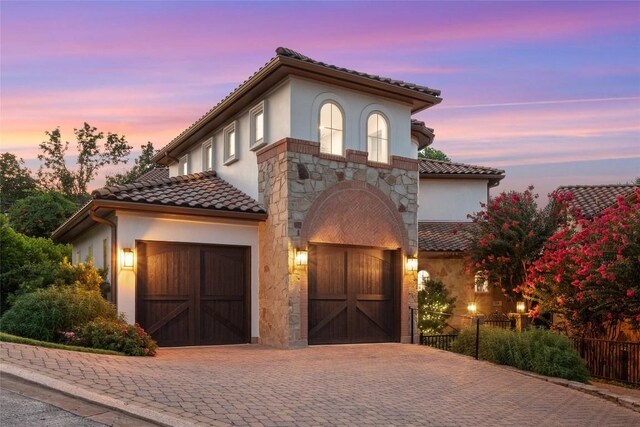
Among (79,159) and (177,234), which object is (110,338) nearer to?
(177,234)

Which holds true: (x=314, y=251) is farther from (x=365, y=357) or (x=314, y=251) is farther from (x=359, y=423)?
(x=359, y=423)

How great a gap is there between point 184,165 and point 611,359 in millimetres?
15406

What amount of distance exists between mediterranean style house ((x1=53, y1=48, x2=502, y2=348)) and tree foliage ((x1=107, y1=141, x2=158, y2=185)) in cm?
3040

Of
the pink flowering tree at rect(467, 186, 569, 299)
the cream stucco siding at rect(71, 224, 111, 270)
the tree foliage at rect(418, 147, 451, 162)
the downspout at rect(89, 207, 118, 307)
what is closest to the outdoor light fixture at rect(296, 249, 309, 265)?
the downspout at rect(89, 207, 118, 307)

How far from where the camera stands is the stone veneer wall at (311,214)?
1405 centimetres

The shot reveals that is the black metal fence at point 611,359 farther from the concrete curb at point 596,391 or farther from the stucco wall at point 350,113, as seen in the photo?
the stucco wall at point 350,113

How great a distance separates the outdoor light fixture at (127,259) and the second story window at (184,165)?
28.7 ft

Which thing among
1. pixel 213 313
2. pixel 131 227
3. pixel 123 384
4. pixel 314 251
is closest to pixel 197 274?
pixel 213 313

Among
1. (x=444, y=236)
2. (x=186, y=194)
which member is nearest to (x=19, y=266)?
(x=186, y=194)

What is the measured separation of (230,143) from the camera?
1775 cm

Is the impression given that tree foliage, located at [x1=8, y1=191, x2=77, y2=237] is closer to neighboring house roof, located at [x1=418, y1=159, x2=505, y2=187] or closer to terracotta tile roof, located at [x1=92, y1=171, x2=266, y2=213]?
terracotta tile roof, located at [x1=92, y1=171, x2=266, y2=213]

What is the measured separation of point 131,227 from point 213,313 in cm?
288

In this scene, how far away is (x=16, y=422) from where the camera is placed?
638 centimetres

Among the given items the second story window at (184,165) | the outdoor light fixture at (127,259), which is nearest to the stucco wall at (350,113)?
the outdoor light fixture at (127,259)
